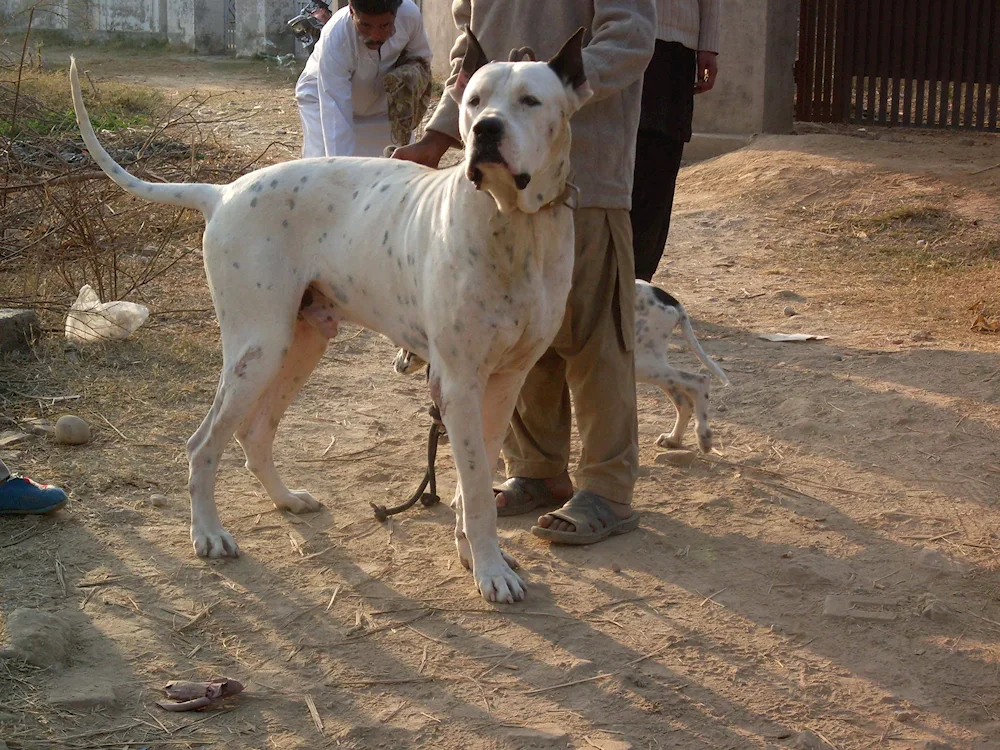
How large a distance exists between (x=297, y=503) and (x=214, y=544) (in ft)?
1.45

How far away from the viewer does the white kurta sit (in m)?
5.72

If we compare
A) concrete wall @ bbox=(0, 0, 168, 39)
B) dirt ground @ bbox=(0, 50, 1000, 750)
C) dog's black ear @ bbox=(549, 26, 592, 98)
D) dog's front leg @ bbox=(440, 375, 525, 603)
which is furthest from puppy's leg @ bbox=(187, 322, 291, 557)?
concrete wall @ bbox=(0, 0, 168, 39)

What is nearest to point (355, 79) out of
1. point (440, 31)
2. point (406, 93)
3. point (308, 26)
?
point (406, 93)

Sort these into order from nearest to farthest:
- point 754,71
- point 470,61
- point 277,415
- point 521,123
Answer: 1. point 521,123
2. point 470,61
3. point 277,415
4. point 754,71

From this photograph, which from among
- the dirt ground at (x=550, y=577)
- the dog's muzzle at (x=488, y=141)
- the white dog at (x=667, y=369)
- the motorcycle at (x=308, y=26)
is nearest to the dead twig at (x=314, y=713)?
the dirt ground at (x=550, y=577)

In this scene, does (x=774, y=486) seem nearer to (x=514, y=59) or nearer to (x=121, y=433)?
(x=514, y=59)

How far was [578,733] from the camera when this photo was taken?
9.48 feet

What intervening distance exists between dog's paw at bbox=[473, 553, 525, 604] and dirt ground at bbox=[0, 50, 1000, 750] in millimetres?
39

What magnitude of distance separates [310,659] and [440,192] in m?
1.41

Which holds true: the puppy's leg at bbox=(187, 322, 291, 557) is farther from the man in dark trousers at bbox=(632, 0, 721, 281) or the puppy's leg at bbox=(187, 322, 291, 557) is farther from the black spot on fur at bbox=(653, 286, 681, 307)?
the man in dark trousers at bbox=(632, 0, 721, 281)

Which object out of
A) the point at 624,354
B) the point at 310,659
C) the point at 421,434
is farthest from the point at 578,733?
the point at 421,434

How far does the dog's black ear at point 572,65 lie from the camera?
10.5 feet

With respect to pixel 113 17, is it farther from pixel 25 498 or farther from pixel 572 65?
pixel 572 65

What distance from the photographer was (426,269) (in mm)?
3496
